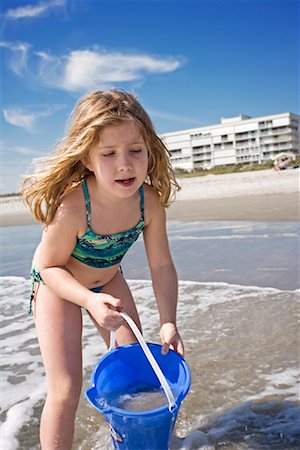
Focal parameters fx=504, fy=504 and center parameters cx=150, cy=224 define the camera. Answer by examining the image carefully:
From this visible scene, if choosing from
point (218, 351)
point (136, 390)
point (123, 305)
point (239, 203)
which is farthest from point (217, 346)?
point (239, 203)

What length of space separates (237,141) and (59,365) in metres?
80.3

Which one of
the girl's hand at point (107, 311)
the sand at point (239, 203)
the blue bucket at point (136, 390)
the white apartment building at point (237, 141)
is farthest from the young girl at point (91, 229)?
the white apartment building at point (237, 141)

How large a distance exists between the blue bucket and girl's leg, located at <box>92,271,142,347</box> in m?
0.28

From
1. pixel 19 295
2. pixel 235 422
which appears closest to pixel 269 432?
pixel 235 422

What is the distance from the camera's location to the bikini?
224 centimetres

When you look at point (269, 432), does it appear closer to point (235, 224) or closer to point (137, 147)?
point (137, 147)

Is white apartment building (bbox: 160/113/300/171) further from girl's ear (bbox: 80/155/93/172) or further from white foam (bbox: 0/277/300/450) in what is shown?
girl's ear (bbox: 80/155/93/172)

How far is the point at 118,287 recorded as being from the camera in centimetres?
244

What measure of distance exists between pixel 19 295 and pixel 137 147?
10.3 ft

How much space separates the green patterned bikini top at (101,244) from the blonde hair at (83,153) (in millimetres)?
106

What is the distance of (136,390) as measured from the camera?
2.05m

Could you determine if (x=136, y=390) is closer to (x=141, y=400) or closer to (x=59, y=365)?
(x=141, y=400)

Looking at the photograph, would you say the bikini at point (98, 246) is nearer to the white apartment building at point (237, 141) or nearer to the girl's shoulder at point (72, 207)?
the girl's shoulder at point (72, 207)

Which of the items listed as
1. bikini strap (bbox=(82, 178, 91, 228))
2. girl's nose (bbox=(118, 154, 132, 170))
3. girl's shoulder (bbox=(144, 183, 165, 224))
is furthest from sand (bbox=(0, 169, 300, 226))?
girl's nose (bbox=(118, 154, 132, 170))
